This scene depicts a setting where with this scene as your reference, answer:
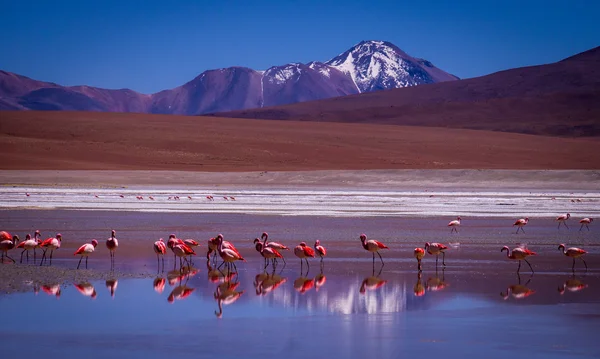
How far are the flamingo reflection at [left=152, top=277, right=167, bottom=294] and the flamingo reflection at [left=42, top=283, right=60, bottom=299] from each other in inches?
47.2

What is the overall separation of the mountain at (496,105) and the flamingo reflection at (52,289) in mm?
78395

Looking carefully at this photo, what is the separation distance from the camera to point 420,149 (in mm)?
63375

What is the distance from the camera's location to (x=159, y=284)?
11.0m

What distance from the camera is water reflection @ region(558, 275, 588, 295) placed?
10.5m

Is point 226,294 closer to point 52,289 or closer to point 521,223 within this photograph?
point 52,289

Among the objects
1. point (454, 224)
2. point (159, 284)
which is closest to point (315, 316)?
point (159, 284)

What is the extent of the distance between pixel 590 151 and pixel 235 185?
34.1m

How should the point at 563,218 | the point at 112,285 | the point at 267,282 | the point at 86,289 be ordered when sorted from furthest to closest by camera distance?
the point at 563,218, the point at 267,282, the point at 112,285, the point at 86,289

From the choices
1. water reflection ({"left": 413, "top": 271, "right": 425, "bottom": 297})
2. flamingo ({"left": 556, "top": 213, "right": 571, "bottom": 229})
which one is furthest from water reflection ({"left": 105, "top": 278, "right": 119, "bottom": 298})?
flamingo ({"left": 556, "top": 213, "right": 571, "bottom": 229})

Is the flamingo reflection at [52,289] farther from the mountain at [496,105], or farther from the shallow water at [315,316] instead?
the mountain at [496,105]

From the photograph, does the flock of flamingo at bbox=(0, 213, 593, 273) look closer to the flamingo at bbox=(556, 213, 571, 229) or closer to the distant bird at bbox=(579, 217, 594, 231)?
the distant bird at bbox=(579, 217, 594, 231)

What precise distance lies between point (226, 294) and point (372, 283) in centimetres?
206

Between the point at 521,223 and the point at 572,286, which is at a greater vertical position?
the point at 521,223

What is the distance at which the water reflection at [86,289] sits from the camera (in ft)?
32.9
